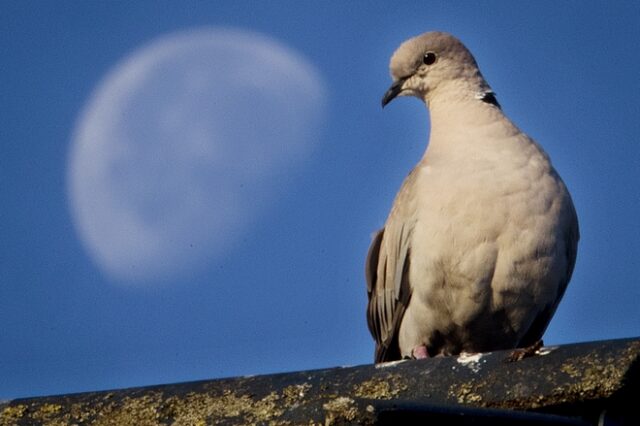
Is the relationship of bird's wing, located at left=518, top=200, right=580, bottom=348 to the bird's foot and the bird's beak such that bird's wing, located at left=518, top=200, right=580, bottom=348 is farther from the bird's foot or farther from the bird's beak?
the bird's foot

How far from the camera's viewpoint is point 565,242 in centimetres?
622

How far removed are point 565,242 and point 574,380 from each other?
3026 mm

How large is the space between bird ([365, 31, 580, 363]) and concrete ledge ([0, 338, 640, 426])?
2.35 metres

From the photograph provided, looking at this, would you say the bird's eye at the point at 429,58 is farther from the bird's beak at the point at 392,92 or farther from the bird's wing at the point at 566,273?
the bird's wing at the point at 566,273

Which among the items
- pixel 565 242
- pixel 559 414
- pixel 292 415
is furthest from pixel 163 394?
pixel 565 242

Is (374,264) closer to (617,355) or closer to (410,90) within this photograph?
(410,90)

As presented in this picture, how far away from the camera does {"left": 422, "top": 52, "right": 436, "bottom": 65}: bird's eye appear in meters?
7.50

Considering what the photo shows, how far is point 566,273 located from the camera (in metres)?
6.33

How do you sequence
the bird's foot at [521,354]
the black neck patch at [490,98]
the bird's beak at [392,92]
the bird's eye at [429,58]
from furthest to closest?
the bird's beak at [392,92] → the bird's eye at [429,58] → the black neck patch at [490,98] → the bird's foot at [521,354]

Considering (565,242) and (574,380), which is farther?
(565,242)

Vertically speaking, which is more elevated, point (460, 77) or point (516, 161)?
point (460, 77)

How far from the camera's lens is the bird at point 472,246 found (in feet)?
19.7

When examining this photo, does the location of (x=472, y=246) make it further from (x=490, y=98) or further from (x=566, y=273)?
(x=490, y=98)

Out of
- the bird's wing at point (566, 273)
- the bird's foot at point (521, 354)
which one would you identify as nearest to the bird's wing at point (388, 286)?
the bird's wing at point (566, 273)
